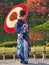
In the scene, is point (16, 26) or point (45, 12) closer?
point (16, 26)

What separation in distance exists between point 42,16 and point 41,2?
116 centimetres

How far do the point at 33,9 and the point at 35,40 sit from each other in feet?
21.8

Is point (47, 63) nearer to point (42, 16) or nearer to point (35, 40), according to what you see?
point (35, 40)

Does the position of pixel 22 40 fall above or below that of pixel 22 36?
below

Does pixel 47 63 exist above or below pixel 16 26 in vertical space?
below

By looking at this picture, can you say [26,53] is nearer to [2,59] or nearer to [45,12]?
[2,59]

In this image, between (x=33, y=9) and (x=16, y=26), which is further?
(x=33, y=9)

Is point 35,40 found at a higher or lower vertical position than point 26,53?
lower

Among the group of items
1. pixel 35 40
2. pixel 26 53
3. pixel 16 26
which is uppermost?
pixel 16 26

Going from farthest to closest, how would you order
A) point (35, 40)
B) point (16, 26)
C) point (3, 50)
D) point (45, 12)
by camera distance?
point (45, 12), point (35, 40), point (3, 50), point (16, 26)

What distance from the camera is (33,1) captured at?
23.9 meters

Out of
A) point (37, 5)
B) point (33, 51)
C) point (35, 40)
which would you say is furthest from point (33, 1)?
point (33, 51)

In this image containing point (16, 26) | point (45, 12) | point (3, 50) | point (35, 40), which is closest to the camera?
point (16, 26)

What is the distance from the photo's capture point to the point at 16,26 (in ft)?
30.7
